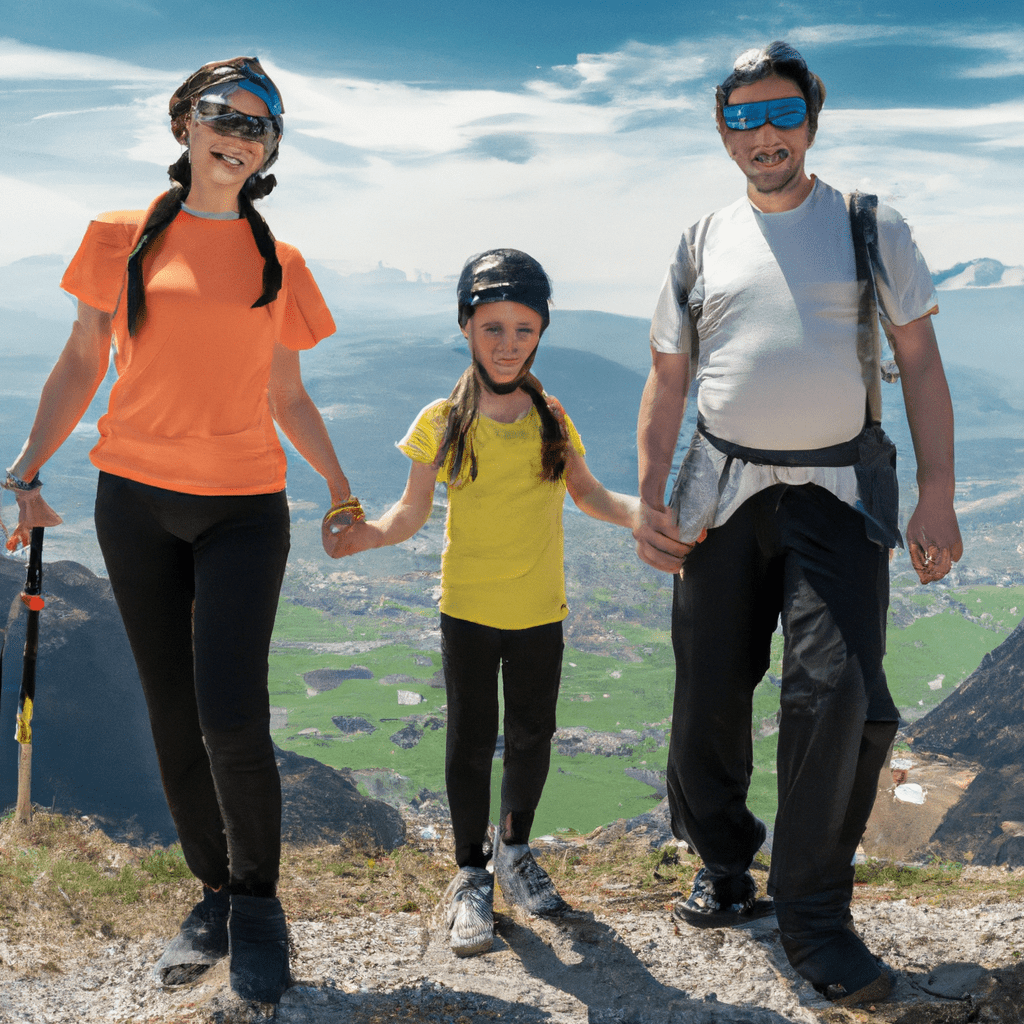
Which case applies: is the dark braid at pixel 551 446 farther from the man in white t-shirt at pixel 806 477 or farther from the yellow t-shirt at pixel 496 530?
the man in white t-shirt at pixel 806 477

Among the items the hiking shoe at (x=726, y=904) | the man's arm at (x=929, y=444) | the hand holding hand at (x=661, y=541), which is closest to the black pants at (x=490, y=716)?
the hand holding hand at (x=661, y=541)

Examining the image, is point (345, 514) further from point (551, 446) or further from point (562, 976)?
point (562, 976)

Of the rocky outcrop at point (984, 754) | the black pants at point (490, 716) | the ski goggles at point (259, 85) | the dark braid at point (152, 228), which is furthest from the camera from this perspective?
the rocky outcrop at point (984, 754)

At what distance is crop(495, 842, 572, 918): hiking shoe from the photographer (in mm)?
3211

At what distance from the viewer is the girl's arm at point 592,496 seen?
Answer: 10.1 ft

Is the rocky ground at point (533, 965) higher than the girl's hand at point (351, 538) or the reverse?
the reverse

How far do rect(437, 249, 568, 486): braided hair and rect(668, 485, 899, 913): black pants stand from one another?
0.62 metres

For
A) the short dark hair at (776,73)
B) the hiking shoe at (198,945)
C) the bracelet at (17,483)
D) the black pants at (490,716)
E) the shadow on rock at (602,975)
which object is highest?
the short dark hair at (776,73)

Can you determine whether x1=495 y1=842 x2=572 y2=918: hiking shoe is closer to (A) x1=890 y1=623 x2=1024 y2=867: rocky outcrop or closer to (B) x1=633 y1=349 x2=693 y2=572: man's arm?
(B) x1=633 y1=349 x2=693 y2=572: man's arm

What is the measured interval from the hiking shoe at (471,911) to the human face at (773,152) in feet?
7.94

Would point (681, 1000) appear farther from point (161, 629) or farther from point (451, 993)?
point (161, 629)

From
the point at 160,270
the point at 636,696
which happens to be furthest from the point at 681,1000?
the point at 636,696

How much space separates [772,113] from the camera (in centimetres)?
256

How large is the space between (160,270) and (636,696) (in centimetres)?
7156
